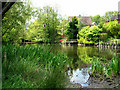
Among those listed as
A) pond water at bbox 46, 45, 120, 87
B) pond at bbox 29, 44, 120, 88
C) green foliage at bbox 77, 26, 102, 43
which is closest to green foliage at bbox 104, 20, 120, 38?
green foliage at bbox 77, 26, 102, 43

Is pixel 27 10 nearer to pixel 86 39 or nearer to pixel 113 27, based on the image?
pixel 86 39

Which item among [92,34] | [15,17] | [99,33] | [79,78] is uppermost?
[15,17]

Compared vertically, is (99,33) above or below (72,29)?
below

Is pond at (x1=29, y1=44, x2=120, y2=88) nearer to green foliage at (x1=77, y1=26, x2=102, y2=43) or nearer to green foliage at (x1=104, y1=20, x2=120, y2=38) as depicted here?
green foliage at (x1=77, y1=26, x2=102, y2=43)

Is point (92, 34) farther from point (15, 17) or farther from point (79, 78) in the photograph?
point (79, 78)

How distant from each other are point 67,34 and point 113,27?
1071 centimetres

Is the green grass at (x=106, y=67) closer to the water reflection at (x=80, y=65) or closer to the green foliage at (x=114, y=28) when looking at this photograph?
the water reflection at (x=80, y=65)

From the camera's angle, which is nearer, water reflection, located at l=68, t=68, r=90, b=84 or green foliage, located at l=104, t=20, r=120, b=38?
water reflection, located at l=68, t=68, r=90, b=84

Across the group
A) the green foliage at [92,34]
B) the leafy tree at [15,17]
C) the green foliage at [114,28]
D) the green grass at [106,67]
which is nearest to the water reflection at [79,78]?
the green grass at [106,67]

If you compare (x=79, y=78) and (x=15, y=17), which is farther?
(x=15, y=17)

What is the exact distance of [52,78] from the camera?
3211 mm

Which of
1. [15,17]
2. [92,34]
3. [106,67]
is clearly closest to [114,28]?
[92,34]

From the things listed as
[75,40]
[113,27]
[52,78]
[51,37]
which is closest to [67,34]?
[75,40]

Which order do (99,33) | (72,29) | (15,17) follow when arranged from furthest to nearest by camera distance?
1. (72,29)
2. (99,33)
3. (15,17)
